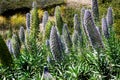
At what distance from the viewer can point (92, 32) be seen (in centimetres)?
820

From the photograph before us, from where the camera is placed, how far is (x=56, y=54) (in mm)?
8781

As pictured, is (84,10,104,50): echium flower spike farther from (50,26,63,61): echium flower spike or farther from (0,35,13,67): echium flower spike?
(0,35,13,67): echium flower spike

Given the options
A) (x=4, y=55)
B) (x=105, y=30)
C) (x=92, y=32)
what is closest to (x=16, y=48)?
(x=4, y=55)

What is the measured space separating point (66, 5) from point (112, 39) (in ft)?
78.7

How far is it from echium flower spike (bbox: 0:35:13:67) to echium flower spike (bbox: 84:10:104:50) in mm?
1936

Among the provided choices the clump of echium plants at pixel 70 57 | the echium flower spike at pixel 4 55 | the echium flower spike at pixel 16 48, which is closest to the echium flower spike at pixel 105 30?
the clump of echium plants at pixel 70 57

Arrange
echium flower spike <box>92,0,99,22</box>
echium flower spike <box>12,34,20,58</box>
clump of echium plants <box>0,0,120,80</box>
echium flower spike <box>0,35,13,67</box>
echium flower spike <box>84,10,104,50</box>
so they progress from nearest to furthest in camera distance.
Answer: echium flower spike <box>84,10,104,50</box>
clump of echium plants <box>0,0,120,80</box>
echium flower spike <box>0,35,13,67</box>
echium flower spike <box>92,0,99,22</box>
echium flower spike <box>12,34,20,58</box>

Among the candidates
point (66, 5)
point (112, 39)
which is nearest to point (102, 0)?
point (66, 5)

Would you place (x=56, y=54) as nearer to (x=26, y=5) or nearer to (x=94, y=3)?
(x=94, y=3)

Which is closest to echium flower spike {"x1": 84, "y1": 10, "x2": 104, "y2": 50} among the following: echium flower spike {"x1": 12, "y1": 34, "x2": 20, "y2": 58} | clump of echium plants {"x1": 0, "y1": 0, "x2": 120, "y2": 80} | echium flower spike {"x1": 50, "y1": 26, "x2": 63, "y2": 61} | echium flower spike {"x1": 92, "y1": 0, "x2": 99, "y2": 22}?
clump of echium plants {"x1": 0, "y1": 0, "x2": 120, "y2": 80}

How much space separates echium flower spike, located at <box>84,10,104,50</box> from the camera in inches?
324

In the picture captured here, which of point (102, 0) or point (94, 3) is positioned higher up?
point (94, 3)

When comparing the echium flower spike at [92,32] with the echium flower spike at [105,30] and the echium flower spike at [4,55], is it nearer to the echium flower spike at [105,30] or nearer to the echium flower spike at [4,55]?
the echium flower spike at [105,30]

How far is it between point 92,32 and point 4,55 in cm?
212
